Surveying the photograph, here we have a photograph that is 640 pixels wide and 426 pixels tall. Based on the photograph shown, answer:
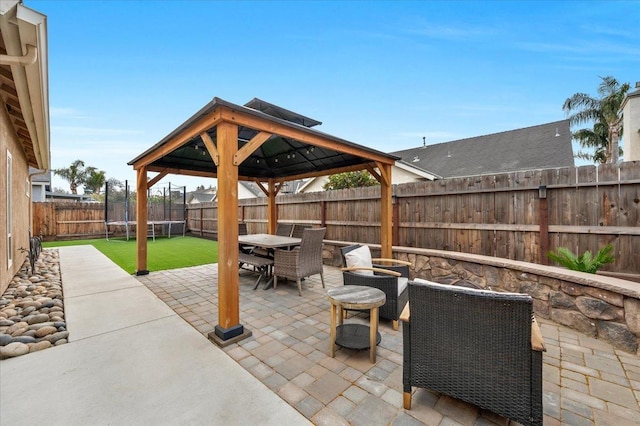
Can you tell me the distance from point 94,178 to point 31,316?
38373 millimetres

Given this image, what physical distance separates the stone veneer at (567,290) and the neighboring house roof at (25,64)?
174 inches

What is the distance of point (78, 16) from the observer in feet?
21.9

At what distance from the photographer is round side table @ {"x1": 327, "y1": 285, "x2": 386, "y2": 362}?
251cm

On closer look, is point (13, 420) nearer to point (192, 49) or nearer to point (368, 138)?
point (192, 49)

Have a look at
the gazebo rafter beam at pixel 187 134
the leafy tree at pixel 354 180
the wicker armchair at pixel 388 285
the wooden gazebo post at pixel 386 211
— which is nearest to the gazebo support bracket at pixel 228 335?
the wicker armchair at pixel 388 285

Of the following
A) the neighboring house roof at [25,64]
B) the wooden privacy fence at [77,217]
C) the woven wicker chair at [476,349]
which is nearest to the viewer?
the woven wicker chair at [476,349]

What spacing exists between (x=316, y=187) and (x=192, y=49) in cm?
943

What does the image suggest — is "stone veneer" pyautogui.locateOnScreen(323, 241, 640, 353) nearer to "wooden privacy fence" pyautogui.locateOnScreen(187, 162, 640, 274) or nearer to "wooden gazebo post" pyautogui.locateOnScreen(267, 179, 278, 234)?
"wooden privacy fence" pyautogui.locateOnScreen(187, 162, 640, 274)

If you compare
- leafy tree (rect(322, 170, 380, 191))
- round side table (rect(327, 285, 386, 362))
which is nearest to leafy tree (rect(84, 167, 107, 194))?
leafy tree (rect(322, 170, 380, 191))

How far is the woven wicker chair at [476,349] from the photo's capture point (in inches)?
63.0

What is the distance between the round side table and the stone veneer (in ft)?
2.76

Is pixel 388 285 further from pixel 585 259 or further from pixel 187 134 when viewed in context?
pixel 187 134

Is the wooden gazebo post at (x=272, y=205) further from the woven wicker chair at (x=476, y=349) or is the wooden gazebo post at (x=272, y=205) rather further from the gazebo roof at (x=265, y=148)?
the woven wicker chair at (x=476, y=349)

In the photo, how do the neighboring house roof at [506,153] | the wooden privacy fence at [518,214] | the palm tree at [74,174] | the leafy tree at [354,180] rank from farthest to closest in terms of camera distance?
the palm tree at [74,174], the leafy tree at [354,180], the neighboring house roof at [506,153], the wooden privacy fence at [518,214]
